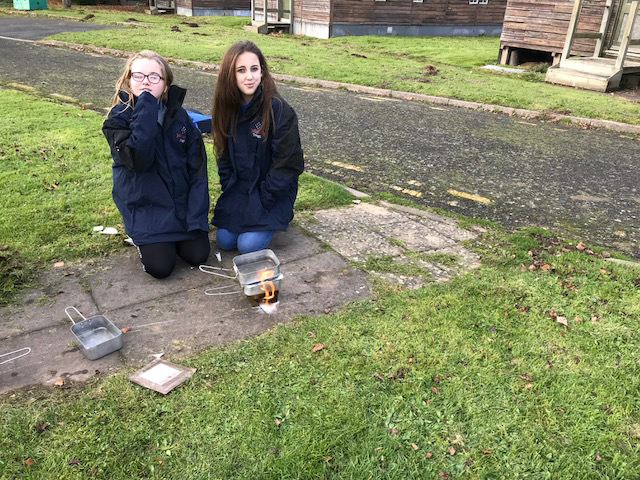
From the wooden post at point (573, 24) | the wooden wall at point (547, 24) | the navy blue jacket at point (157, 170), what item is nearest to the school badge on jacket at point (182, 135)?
the navy blue jacket at point (157, 170)

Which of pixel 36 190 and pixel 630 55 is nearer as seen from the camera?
pixel 36 190

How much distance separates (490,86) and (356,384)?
10.5 m

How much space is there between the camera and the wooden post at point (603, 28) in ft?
42.2

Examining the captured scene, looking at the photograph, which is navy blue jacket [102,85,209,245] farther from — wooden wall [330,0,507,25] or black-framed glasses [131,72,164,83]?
wooden wall [330,0,507,25]

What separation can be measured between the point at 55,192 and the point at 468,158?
5069 mm

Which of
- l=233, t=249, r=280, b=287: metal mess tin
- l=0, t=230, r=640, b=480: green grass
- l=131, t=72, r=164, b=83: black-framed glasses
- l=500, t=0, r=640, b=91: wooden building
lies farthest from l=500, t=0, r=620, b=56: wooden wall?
l=131, t=72, r=164, b=83: black-framed glasses

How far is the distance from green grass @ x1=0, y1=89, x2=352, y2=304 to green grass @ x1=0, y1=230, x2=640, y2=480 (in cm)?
156

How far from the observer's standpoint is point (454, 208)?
5.46 meters

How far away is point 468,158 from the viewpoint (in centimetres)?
707

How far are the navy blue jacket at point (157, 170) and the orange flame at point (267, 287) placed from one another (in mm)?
690

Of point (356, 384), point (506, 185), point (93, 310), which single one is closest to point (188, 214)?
point (93, 310)

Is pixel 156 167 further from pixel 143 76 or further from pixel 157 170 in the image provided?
pixel 143 76

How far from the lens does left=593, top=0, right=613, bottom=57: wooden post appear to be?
12.9 meters

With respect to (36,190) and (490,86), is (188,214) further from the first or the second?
(490,86)
